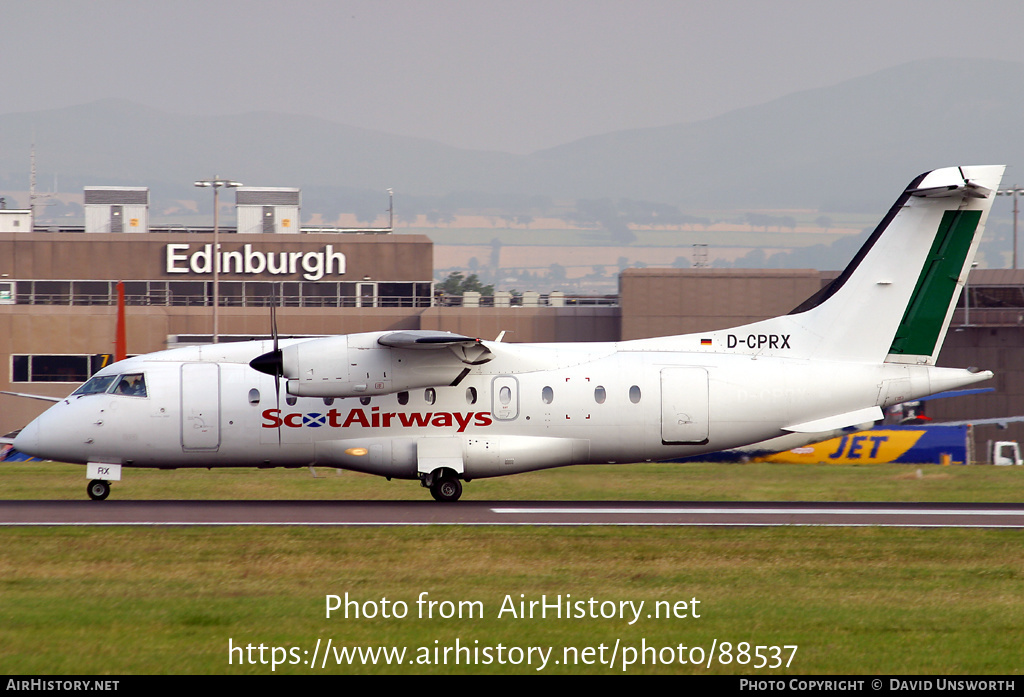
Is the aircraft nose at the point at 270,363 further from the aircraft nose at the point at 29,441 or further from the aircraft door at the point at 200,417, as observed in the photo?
the aircraft nose at the point at 29,441

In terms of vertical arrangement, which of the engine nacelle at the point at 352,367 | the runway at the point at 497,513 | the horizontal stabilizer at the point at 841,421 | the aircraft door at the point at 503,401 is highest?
the engine nacelle at the point at 352,367

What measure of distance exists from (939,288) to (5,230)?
65103 millimetres

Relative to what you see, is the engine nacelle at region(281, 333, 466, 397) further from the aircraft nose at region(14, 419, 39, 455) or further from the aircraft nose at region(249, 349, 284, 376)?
the aircraft nose at region(14, 419, 39, 455)

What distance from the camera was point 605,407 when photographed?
22.2 m

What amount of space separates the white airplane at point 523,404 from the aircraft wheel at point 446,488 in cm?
3

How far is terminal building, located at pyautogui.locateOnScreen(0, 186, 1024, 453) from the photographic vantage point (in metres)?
51.6

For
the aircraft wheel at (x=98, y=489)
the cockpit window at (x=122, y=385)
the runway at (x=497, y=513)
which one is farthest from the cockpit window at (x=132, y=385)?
the runway at (x=497, y=513)

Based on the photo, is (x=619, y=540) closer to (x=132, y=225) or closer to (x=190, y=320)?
(x=190, y=320)

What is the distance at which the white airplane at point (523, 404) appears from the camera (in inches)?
870

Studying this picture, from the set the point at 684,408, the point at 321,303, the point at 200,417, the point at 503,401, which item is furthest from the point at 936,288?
the point at 321,303

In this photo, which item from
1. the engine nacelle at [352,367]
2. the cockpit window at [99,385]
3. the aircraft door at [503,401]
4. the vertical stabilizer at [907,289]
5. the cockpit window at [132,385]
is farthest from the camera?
the vertical stabilizer at [907,289]

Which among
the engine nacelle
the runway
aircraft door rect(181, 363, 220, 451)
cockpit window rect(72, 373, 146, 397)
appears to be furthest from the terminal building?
the engine nacelle
